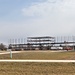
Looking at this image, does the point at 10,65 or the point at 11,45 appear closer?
the point at 10,65

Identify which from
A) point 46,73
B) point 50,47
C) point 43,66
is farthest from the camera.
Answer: point 50,47

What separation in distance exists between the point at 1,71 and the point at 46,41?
129051 millimetres

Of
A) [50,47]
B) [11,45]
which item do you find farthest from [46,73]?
[11,45]

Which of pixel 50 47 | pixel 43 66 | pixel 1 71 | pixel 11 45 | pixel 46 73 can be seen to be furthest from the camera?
pixel 11 45

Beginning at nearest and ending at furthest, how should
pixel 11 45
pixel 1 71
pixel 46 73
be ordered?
pixel 46 73, pixel 1 71, pixel 11 45

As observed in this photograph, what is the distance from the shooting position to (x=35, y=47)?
461 feet

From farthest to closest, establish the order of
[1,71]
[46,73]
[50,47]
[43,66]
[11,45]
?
1. [11,45]
2. [50,47]
3. [43,66]
4. [1,71]
5. [46,73]

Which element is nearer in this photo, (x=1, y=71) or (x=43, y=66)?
(x=1, y=71)

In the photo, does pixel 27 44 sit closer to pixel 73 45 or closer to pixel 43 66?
pixel 73 45

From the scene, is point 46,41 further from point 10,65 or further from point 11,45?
Result: point 10,65

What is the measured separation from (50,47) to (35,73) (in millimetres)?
121600

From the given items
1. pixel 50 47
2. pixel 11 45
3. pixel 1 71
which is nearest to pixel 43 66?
pixel 1 71

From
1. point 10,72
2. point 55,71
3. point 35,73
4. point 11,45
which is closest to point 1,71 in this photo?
point 10,72

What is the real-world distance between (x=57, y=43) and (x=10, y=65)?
12354 cm
